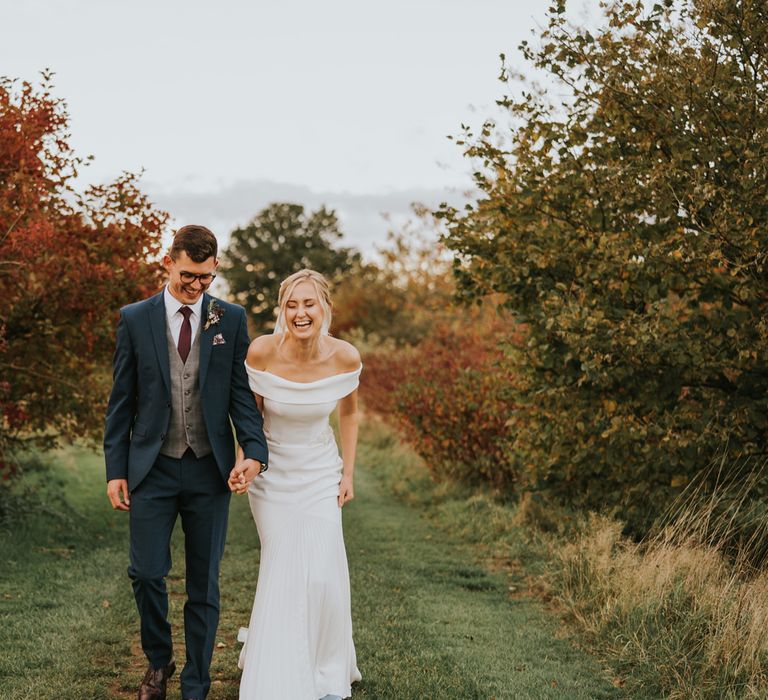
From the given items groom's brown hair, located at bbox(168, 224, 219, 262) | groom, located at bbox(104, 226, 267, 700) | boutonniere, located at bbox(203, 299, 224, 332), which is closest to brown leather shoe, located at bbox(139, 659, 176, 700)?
groom, located at bbox(104, 226, 267, 700)

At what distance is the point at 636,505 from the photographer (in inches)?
334

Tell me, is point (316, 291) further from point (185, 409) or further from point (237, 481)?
point (237, 481)

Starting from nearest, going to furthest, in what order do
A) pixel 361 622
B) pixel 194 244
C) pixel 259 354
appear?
pixel 194 244 → pixel 259 354 → pixel 361 622

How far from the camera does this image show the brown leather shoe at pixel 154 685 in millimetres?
4910

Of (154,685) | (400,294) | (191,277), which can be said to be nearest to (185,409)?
(191,277)

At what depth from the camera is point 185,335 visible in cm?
485

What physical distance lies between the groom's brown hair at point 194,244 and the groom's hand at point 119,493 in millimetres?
1193

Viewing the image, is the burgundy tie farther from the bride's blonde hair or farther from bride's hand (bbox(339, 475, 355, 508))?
bride's hand (bbox(339, 475, 355, 508))

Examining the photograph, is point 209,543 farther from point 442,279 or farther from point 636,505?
point 442,279

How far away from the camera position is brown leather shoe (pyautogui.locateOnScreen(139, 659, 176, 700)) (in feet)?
16.1

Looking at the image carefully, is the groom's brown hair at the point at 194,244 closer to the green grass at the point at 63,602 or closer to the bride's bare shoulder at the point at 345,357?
the bride's bare shoulder at the point at 345,357

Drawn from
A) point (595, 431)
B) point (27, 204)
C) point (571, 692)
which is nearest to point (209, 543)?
point (571, 692)

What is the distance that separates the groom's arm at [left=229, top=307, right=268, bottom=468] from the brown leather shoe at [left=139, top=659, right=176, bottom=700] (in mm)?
1259

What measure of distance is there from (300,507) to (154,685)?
1.20 metres
